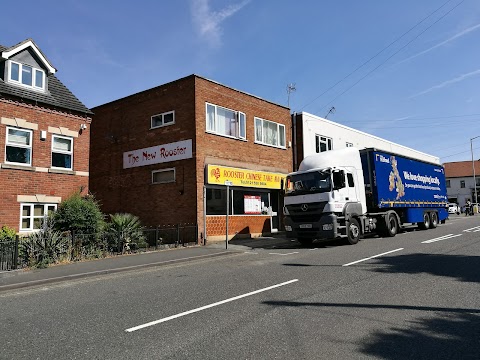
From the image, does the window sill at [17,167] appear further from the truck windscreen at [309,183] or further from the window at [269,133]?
the window at [269,133]

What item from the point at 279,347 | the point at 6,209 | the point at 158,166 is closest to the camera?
the point at 279,347

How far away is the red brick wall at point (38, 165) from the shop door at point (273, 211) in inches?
395

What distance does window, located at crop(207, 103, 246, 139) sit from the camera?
1905 cm

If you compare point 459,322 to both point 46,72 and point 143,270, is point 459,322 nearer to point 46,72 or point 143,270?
point 143,270

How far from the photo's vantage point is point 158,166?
19375mm

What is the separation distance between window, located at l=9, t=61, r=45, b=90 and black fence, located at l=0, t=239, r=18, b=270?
26.8ft

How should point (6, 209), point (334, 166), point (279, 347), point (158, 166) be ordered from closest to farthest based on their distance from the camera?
point (279, 347) → point (6, 209) → point (334, 166) → point (158, 166)

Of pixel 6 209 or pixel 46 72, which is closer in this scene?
pixel 6 209

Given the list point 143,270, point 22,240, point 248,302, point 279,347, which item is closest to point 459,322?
point 279,347

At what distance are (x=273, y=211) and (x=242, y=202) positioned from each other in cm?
292

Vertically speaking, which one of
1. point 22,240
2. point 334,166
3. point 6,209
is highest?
point 334,166

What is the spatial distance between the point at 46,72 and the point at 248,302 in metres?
15.7

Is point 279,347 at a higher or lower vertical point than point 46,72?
lower

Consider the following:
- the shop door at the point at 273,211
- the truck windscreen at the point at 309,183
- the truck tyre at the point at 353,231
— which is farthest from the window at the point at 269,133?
the truck tyre at the point at 353,231
